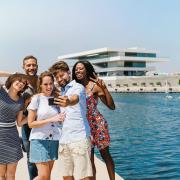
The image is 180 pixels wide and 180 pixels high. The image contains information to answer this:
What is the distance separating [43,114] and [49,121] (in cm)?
14

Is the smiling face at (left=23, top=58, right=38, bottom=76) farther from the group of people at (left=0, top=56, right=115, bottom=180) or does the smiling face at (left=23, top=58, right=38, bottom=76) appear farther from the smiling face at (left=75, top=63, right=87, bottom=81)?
the smiling face at (left=75, top=63, right=87, bottom=81)

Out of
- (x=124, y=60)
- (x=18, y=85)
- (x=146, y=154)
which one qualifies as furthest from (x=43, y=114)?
Answer: (x=124, y=60)

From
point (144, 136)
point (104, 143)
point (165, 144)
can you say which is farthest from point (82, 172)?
point (144, 136)

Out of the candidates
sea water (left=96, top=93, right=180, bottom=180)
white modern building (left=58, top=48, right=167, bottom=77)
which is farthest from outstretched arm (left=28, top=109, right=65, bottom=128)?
white modern building (left=58, top=48, right=167, bottom=77)

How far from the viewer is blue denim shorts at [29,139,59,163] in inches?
152

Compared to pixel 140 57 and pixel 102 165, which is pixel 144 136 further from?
pixel 140 57

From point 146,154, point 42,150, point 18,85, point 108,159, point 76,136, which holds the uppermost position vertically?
point 18,85

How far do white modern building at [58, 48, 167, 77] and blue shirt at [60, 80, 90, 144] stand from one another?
312 feet

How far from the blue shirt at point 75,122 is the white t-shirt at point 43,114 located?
0.53 feet

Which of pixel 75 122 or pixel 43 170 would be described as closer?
pixel 75 122

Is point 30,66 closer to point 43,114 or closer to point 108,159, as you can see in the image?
point 43,114

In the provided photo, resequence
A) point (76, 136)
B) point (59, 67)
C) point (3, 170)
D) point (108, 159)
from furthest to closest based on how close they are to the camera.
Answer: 1. point (108, 159)
2. point (59, 67)
3. point (3, 170)
4. point (76, 136)

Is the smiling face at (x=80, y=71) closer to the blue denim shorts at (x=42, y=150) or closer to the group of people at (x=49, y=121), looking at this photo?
the group of people at (x=49, y=121)

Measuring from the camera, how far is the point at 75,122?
3.71m
